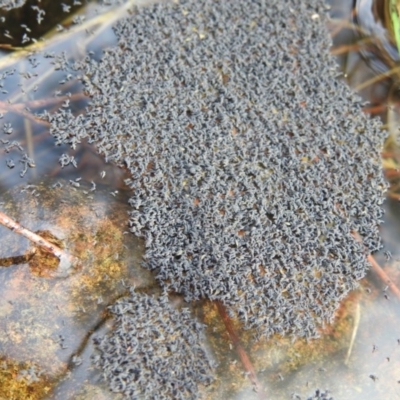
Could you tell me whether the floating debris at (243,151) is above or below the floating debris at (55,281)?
above

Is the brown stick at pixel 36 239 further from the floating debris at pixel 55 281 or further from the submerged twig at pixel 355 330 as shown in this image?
the submerged twig at pixel 355 330

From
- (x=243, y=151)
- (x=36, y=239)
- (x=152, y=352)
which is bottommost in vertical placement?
(x=152, y=352)

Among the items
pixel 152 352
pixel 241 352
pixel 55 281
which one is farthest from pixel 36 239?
pixel 241 352

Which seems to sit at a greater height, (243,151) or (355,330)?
(243,151)

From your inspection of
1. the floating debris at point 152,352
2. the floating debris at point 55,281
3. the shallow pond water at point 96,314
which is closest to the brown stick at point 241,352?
the shallow pond water at point 96,314

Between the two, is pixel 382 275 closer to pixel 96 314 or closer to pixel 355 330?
pixel 355 330

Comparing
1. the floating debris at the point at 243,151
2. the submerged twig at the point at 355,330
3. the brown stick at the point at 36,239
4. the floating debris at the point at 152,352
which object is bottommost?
the floating debris at the point at 152,352

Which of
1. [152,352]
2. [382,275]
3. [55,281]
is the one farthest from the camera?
[382,275]
